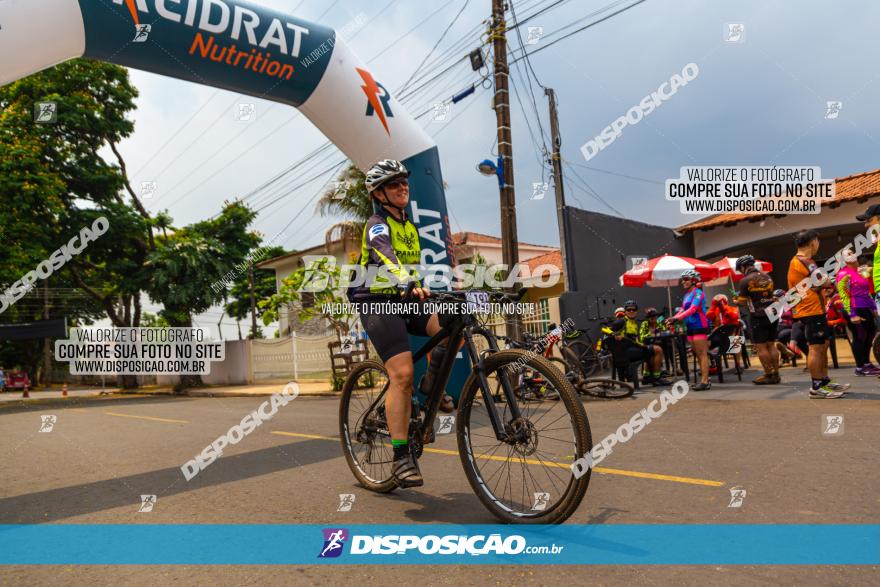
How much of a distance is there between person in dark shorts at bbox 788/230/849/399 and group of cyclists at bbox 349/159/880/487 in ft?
0.03

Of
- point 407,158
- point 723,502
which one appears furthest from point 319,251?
point 723,502

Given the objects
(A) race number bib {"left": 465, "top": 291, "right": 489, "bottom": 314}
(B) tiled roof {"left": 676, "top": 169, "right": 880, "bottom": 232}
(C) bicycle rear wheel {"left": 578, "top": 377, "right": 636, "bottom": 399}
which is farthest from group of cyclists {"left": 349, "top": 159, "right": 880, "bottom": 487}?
(B) tiled roof {"left": 676, "top": 169, "right": 880, "bottom": 232}

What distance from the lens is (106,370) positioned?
3133 centimetres

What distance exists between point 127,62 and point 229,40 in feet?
3.82

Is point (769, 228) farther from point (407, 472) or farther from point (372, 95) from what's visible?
point (407, 472)

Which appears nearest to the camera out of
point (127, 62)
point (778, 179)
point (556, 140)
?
point (127, 62)

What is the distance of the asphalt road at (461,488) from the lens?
8.39 feet

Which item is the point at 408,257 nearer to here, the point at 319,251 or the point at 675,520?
the point at 675,520

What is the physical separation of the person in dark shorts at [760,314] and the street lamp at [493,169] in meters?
4.65

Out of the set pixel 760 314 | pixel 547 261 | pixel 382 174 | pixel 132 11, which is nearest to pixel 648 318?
pixel 760 314

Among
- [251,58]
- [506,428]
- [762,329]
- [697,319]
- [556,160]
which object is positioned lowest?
[506,428]

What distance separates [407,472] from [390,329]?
87 centimetres

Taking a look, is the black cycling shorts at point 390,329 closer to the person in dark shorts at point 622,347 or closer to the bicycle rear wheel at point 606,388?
the bicycle rear wheel at point 606,388

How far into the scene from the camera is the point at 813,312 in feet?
21.1
